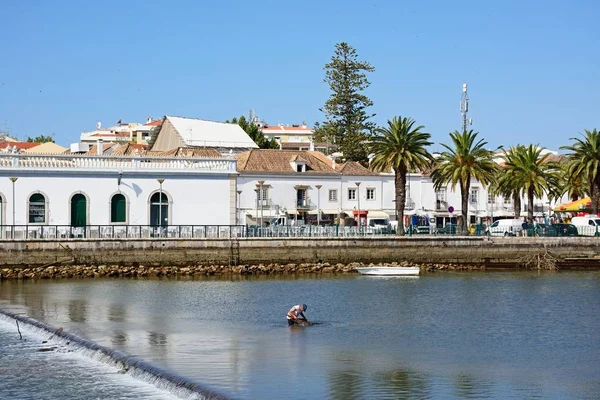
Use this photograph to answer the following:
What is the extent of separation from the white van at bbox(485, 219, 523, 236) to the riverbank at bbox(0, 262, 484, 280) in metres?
8.98

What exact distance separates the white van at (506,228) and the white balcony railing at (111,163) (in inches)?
736

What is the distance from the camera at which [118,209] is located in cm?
6194

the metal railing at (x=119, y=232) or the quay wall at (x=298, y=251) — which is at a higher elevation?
the metal railing at (x=119, y=232)

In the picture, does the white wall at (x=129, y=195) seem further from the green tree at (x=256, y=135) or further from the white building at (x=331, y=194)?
the green tree at (x=256, y=135)

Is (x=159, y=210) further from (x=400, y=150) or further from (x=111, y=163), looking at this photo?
(x=400, y=150)

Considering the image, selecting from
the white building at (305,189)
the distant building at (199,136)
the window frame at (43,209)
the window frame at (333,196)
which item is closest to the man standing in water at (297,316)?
the window frame at (43,209)

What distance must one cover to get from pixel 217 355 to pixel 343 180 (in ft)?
185

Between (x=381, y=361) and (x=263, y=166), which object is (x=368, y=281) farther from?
(x=263, y=166)

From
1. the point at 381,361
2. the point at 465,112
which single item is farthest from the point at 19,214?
the point at 465,112

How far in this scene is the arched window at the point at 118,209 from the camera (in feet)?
203

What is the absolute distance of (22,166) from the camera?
198 feet

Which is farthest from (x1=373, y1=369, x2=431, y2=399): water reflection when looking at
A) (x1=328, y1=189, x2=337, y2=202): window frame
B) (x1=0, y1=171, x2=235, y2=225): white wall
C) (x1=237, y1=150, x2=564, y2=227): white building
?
(x1=328, y1=189, x2=337, y2=202): window frame

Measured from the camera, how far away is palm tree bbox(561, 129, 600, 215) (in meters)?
71.2

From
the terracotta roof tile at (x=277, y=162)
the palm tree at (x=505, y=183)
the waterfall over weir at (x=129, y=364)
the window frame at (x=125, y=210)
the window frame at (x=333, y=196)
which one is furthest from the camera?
the window frame at (x=333, y=196)
